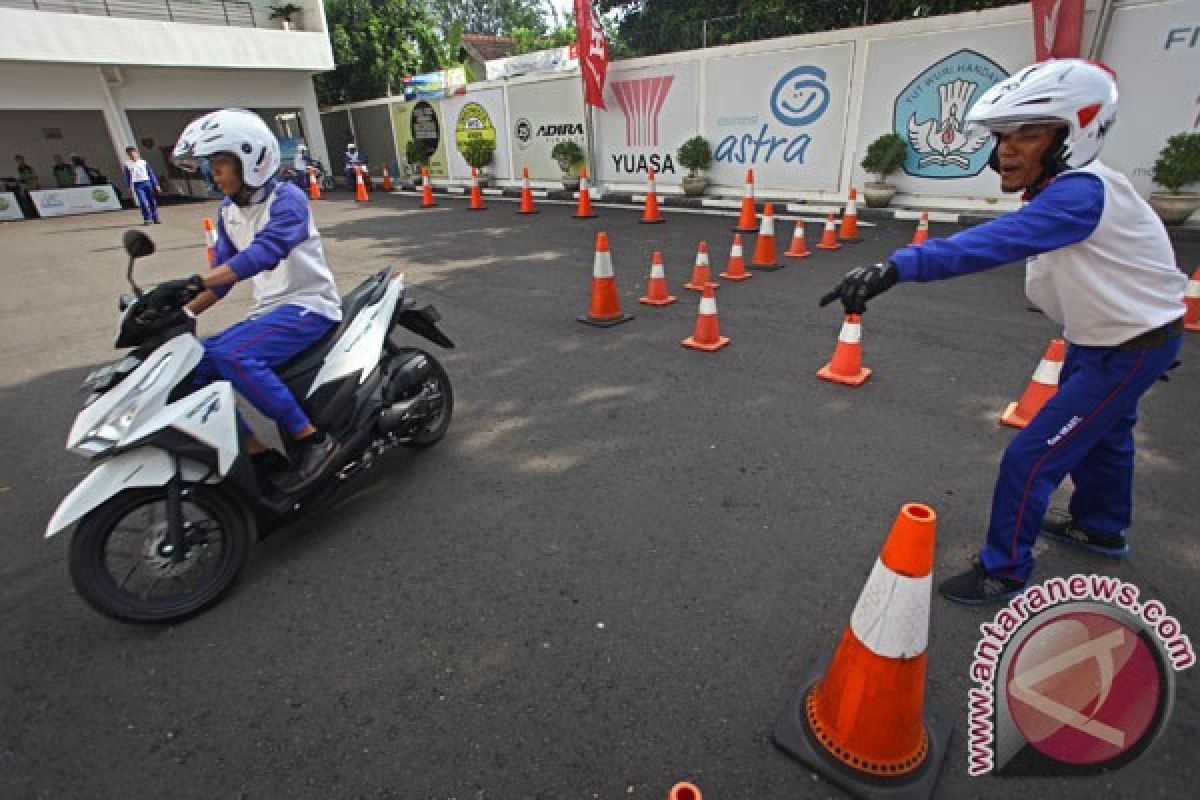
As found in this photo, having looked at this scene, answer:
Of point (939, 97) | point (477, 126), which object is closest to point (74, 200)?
point (477, 126)

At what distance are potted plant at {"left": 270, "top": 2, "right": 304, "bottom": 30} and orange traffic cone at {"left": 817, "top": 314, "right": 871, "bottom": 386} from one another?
2849 cm

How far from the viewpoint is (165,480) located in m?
2.48

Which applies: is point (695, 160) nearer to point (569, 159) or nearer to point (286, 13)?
point (569, 159)

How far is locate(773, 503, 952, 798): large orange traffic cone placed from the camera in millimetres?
1737

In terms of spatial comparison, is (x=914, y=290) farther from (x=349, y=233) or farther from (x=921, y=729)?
(x=349, y=233)

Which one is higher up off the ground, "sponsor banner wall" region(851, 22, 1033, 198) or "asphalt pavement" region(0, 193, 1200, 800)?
"sponsor banner wall" region(851, 22, 1033, 198)

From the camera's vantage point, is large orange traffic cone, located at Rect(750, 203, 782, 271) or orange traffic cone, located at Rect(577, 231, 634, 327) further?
large orange traffic cone, located at Rect(750, 203, 782, 271)

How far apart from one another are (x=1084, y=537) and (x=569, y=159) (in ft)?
52.9

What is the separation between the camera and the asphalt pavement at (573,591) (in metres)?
1.98

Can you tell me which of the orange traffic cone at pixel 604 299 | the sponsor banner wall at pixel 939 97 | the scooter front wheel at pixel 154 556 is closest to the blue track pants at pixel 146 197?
the orange traffic cone at pixel 604 299

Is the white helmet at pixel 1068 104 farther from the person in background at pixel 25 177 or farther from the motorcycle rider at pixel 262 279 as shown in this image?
the person in background at pixel 25 177

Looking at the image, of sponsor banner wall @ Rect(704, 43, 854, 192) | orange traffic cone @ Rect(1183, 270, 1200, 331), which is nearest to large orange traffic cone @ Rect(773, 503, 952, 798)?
orange traffic cone @ Rect(1183, 270, 1200, 331)

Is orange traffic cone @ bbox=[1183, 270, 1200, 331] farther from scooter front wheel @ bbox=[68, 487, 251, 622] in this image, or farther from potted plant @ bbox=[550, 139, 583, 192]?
potted plant @ bbox=[550, 139, 583, 192]

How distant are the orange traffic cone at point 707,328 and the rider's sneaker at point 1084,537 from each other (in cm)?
288
